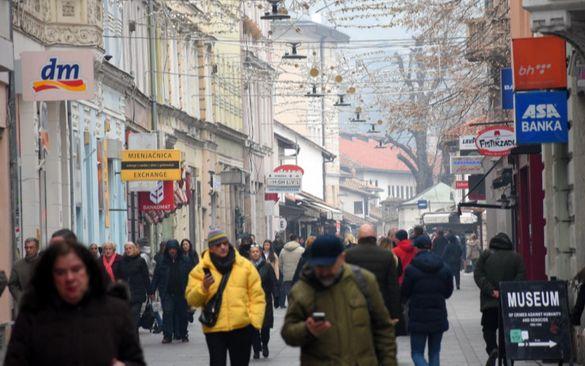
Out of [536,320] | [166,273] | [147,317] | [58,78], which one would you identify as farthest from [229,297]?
[147,317]

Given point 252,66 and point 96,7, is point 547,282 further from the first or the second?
point 252,66

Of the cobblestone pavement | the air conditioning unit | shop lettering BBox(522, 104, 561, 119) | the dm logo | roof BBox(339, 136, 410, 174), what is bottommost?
the cobblestone pavement

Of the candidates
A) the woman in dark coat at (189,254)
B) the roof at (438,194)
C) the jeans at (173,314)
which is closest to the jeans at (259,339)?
the jeans at (173,314)

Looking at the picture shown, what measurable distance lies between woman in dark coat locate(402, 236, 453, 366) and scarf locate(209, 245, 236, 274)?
295 cm

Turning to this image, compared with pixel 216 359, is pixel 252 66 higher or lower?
higher

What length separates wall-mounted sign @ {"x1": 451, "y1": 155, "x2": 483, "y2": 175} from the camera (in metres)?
47.4

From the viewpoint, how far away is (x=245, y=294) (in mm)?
15000

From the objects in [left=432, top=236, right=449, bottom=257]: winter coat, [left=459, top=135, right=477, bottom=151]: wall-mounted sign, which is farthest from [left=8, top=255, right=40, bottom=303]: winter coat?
[left=432, top=236, right=449, bottom=257]: winter coat

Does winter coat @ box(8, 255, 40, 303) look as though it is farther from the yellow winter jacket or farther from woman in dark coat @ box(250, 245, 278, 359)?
the yellow winter jacket

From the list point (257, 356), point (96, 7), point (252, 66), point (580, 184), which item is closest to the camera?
point (580, 184)

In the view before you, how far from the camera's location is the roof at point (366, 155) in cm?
18400

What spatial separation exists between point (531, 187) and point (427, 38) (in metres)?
11.7

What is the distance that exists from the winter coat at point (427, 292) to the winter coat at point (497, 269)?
4.08ft

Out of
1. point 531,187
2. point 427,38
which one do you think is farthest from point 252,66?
A: point 531,187
